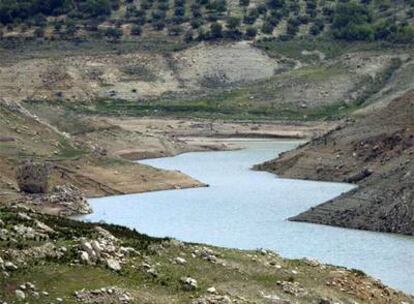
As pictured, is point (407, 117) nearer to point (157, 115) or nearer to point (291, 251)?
point (291, 251)

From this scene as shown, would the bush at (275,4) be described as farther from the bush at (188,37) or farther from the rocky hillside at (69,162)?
the rocky hillside at (69,162)

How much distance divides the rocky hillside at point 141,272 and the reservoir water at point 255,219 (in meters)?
8.63

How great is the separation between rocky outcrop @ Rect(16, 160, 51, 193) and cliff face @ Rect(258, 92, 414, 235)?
12.2 m

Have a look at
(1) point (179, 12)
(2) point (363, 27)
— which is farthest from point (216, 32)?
(2) point (363, 27)

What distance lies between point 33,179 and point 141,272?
40063 millimetres

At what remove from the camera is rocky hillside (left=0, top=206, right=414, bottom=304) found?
89.7 feet

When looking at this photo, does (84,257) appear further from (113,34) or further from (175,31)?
(175,31)

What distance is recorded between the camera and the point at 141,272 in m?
29.4

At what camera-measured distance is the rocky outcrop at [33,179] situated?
68.4 metres

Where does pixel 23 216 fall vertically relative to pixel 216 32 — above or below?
above

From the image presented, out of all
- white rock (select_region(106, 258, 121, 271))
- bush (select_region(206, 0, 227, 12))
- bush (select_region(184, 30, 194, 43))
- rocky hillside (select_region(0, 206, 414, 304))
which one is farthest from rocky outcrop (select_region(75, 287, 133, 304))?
bush (select_region(206, 0, 227, 12))

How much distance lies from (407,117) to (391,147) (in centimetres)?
489

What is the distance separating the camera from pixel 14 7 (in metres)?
159

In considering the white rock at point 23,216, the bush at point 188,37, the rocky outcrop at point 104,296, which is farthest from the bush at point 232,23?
the rocky outcrop at point 104,296
